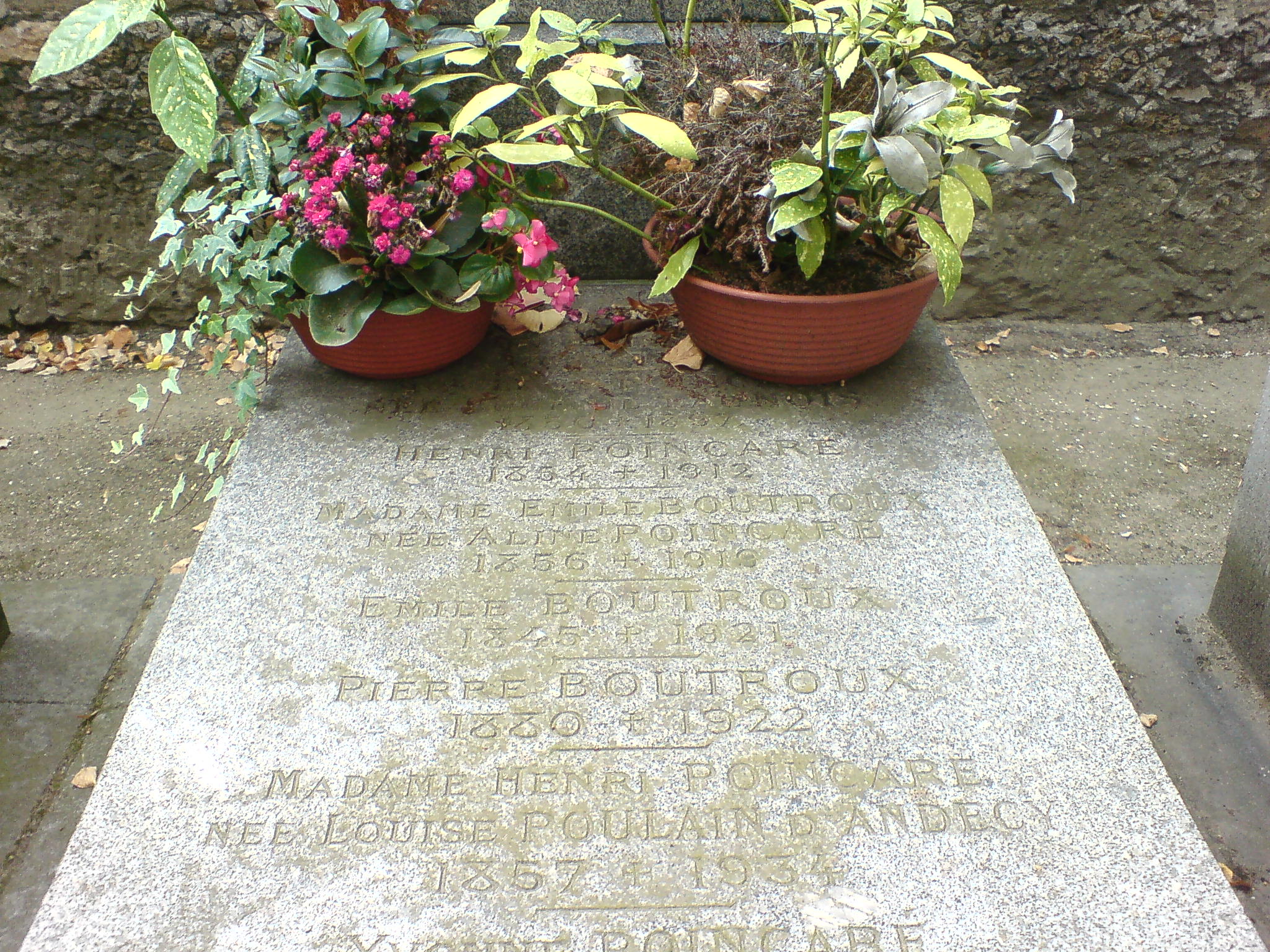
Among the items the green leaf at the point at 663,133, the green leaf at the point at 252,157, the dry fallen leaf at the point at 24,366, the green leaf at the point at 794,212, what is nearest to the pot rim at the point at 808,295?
the green leaf at the point at 794,212

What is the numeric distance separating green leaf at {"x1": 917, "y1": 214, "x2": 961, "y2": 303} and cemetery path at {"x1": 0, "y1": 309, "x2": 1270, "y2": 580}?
0.98 m

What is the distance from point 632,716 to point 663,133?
106 cm

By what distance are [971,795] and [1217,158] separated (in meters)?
2.83

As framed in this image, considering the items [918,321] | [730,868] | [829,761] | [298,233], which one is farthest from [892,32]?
[730,868]

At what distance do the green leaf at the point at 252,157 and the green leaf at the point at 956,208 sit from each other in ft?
4.41

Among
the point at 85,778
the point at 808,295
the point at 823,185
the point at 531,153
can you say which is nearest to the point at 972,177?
the point at 823,185

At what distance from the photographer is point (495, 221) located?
5.86 ft

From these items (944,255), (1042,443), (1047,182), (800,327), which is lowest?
(1042,443)

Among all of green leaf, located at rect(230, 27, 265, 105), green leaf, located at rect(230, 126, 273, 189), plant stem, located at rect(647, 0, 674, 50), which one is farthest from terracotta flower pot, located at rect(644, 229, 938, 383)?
green leaf, located at rect(230, 27, 265, 105)

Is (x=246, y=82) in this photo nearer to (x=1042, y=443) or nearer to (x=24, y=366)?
(x=24, y=366)

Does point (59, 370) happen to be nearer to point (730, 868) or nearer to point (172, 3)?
point (172, 3)

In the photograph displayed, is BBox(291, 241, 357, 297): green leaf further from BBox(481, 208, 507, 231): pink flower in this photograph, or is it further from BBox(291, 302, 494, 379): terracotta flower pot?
BBox(481, 208, 507, 231): pink flower

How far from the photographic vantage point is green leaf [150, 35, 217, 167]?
67.2 inches

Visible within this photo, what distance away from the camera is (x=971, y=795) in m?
1.23
